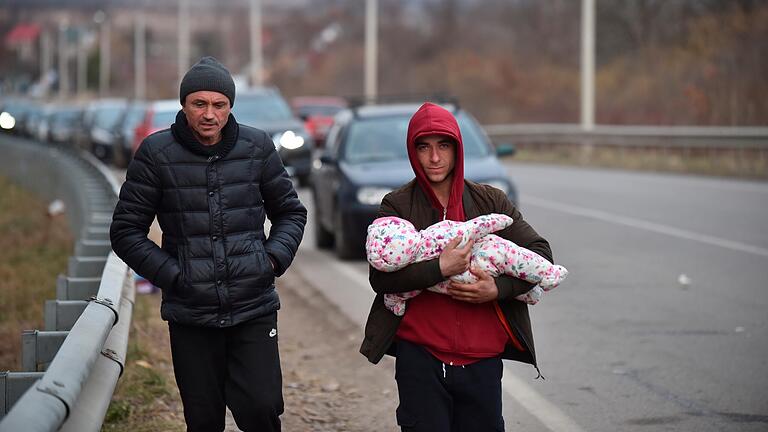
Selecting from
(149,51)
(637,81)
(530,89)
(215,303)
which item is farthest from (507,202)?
(149,51)

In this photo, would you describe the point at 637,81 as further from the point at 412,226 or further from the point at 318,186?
the point at 412,226

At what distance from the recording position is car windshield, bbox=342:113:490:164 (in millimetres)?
14234

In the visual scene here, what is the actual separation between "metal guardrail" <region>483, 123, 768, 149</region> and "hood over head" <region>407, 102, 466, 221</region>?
71.3 ft

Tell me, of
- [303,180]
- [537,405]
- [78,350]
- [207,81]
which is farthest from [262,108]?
[78,350]

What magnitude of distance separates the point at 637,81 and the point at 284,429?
34.3m

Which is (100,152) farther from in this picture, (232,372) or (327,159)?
(232,372)

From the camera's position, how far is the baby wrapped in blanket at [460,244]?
178 inches

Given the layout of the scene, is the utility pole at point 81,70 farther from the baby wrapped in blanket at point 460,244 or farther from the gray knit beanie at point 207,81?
the baby wrapped in blanket at point 460,244

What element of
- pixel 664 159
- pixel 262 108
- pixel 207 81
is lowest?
pixel 664 159

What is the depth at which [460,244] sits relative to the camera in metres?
4.53

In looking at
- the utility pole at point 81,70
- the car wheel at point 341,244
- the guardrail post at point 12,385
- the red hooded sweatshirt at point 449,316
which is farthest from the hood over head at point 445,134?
the utility pole at point 81,70

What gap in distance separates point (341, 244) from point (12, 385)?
9.35m

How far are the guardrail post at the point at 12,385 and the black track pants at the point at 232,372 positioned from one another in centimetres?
69

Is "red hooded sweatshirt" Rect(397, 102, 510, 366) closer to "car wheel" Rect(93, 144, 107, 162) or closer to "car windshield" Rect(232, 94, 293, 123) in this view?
"car windshield" Rect(232, 94, 293, 123)
